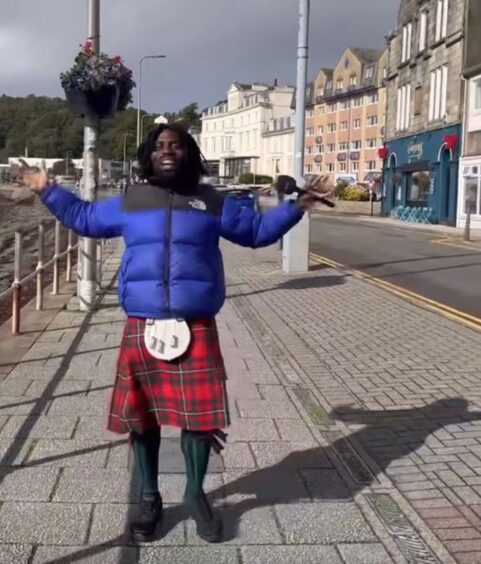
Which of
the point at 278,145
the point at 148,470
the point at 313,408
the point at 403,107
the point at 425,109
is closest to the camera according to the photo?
the point at 148,470

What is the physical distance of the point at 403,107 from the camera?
147 feet

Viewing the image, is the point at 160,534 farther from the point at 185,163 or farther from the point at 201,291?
the point at 185,163

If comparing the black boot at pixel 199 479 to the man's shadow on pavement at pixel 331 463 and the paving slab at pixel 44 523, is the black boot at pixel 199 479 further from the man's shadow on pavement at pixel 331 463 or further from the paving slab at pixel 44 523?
the paving slab at pixel 44 523

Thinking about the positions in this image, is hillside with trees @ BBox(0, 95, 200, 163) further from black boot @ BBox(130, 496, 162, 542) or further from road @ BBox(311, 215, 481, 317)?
black boot @ BBox(130, 496, 162, 542)

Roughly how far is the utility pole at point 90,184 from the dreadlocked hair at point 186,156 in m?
6.35

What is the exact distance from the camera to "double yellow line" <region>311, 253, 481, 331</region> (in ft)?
33.4

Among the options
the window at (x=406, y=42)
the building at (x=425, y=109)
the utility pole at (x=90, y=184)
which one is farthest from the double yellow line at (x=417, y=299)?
the window at (x=406, y=42)

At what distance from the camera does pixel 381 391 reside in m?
6.45

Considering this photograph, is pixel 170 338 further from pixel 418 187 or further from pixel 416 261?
pixel 418 187

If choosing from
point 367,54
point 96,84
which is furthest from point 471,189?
point 367,54

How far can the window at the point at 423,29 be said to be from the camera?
135 ft

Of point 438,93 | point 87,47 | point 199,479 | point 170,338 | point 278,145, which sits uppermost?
point 278,145

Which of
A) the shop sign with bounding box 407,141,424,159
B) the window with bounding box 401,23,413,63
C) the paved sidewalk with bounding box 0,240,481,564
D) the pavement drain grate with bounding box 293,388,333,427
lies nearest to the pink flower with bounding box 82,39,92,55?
the paved sidewalk with bounding box 0,240,481,564

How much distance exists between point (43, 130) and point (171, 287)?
8899cm
